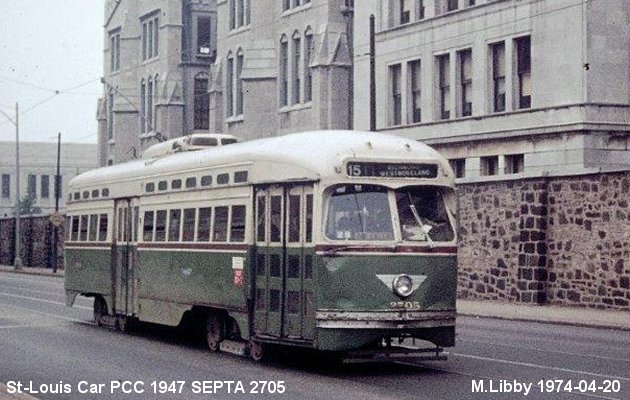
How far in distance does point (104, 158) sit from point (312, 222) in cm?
6878

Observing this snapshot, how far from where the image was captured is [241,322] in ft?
59.9

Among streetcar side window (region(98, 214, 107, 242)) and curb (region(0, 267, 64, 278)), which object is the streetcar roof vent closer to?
streetcar side window (region(98, 214, 107, 242))

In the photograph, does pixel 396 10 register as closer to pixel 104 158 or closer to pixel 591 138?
pixel 591 138

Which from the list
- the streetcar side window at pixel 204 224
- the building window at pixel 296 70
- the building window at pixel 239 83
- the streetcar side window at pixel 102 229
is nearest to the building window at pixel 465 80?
the building window at pixel 296 70

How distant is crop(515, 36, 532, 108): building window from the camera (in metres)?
42.4

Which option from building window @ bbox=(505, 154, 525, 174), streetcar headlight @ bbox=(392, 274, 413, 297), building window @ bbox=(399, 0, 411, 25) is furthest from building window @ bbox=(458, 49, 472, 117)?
streetcar headlight @ bbox=(392, 274, 413, 297)

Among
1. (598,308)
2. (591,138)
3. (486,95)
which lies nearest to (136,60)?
(486,95)

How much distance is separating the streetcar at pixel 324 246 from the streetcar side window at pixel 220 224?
0.02 m

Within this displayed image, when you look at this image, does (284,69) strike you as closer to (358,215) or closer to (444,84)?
(444,84)

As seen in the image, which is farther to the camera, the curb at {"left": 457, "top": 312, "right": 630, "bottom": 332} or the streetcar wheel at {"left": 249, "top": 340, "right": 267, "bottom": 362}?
the curb at {"left": 457, "top": 312, "right": 630, "bottom": 332}

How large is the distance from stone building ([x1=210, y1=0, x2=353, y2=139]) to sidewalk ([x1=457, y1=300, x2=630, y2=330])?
66.6ft

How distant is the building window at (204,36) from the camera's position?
76312 millimetres

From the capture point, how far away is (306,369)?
1736 centimetres

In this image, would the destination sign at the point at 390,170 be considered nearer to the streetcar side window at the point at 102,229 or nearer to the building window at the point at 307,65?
the streetcar side window at the point at 102,229
